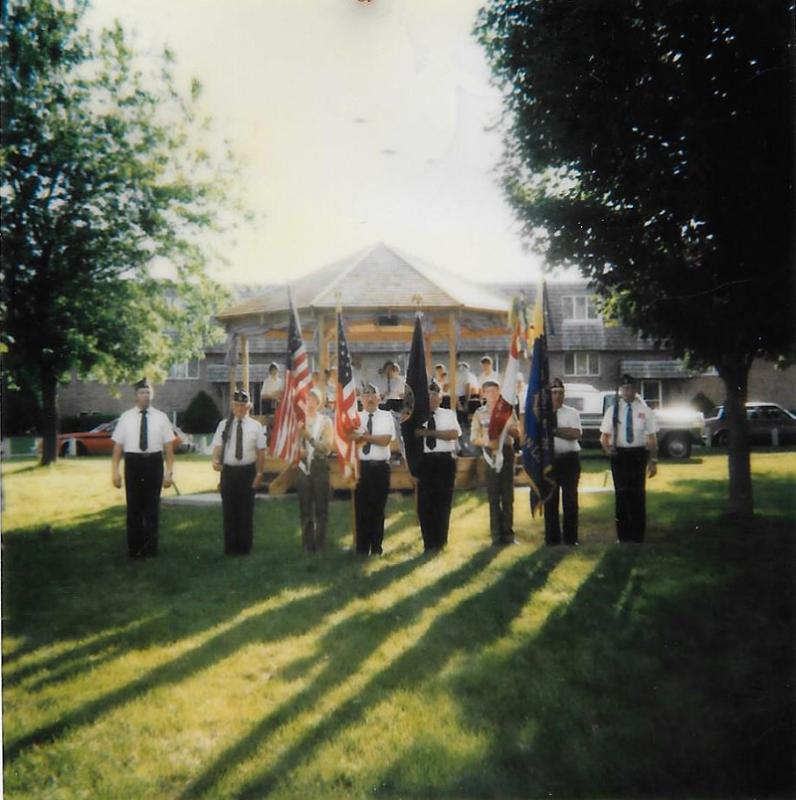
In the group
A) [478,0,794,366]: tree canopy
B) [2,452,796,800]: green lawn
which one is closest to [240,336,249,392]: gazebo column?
[2,452,796,800]: green lawn

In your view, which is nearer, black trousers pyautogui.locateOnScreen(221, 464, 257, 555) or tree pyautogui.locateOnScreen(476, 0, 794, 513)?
tree pyautogui.locateOnScreen(476, 0, 794, 513)

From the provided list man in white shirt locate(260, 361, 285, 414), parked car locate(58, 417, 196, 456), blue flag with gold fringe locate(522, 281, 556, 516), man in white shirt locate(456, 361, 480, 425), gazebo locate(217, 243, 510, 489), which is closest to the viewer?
blue flag with gold fringe locate(522, 281, 556, 516)

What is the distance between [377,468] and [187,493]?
1.84 metres

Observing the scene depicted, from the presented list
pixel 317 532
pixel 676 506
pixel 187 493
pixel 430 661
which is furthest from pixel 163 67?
pixel 676 506

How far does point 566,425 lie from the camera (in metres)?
5.35

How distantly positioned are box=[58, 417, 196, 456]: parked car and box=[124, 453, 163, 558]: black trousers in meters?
0.26

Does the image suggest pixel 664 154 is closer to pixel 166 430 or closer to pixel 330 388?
pixel 330 388

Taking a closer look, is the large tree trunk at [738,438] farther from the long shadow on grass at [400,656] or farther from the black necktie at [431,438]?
the black necktie at [431,438]

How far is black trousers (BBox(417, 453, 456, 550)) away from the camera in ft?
19.5

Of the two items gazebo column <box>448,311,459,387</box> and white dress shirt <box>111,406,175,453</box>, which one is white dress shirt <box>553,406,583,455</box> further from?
white dress shirt <box>111,406,175,453</box>

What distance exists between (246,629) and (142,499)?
1954 mm

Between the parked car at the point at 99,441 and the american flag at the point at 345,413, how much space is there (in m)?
1.54

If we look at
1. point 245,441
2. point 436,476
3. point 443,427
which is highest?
point 443,427

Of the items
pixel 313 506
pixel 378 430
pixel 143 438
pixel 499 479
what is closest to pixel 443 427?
pixel 378 430
